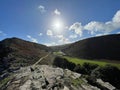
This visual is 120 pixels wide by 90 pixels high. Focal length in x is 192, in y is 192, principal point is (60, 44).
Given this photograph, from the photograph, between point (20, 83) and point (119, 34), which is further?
point (119, 34)

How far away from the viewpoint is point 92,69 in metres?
39.4

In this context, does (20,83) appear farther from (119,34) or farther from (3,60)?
(119,34)

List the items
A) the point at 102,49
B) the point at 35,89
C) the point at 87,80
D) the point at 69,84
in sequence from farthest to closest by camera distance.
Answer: the point at 102,49, the point at 87,80, the point at 69,84, the point at 35,89

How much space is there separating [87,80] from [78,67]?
1374 centimetres

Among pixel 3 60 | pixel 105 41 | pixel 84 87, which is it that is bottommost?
pixel 84 87

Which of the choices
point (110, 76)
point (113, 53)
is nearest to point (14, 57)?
point (110, 76)

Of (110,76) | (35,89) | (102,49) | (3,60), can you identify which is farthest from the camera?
(102,49)

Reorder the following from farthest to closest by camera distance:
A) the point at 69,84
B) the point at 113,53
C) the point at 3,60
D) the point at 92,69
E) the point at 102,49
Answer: the point at 102,49, the point at 113,53, the point at 3,60, the point at 92,69, the point at 69,84

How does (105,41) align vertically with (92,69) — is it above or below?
above

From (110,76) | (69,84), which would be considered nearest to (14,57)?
(110,76)

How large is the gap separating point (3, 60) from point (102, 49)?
165ft

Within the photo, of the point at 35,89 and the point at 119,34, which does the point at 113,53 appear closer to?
the point at 119,34

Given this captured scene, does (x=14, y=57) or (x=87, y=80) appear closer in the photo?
(x=87, y=80)

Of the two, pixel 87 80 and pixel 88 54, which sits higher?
pixel 88 54
